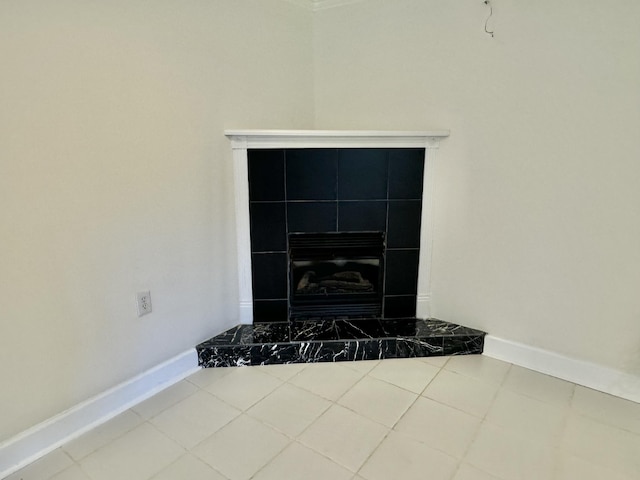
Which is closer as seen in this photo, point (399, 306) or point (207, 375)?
point (207, 375)

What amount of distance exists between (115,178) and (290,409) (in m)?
1.33

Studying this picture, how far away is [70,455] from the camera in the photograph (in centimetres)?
156

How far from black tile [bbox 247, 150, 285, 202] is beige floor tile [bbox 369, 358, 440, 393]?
115 centimetres

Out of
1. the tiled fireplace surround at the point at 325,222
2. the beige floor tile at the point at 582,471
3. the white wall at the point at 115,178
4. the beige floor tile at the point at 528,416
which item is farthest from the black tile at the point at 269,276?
the beige floor tile at the point at 582,471

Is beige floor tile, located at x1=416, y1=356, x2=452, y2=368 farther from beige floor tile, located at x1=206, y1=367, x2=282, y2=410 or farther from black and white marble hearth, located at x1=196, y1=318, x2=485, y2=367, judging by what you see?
beige floor tile, located at x1=206, y1=367, x2=282, y2=410

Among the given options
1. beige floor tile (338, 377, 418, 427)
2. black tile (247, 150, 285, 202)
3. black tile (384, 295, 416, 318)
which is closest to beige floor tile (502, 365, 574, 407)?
beige floor tile (338, 377, 418, 427)

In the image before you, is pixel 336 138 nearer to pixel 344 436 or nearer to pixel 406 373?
pixel 406 373

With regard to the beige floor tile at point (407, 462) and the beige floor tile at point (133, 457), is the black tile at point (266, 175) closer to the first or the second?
the beige floor tile at point (133, 457)

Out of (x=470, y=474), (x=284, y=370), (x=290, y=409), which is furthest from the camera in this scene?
(x=284, y=370)

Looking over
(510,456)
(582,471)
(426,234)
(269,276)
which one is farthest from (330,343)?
(582,471)

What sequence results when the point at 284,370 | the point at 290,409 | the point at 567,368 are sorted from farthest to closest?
the point at 284,370
the point at 567,368
the point at 290,409

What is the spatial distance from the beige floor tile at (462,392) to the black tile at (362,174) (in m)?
1.10

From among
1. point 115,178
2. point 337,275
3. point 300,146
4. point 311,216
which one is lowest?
point 337,275

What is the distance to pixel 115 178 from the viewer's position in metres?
1.70
